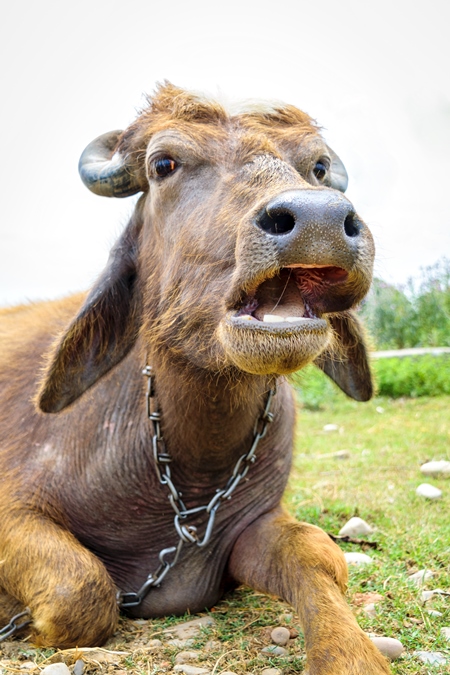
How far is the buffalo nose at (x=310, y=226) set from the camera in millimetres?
2424

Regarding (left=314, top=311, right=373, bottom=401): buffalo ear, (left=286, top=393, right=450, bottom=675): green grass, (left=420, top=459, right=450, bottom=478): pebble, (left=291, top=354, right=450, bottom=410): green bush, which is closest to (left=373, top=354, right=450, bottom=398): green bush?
(left=291, top=354, right=450, bottom=410): green bush

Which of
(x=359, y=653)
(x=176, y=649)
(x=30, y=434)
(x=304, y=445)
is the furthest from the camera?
(x=304, y=445)

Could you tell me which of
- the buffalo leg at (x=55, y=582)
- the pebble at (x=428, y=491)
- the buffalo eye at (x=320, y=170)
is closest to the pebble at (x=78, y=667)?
the buffalo leg at (x=55, y=582)

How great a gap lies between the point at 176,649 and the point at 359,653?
84cm

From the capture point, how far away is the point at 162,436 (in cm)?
356

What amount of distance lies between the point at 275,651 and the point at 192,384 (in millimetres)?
1186

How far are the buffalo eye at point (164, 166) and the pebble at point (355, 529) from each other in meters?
2.56

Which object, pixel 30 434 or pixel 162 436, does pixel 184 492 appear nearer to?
pixel 162 436

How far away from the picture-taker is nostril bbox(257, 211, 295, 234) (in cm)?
249

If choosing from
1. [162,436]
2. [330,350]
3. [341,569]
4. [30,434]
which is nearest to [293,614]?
[341,569]

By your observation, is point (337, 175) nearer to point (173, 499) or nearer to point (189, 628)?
point (173, 499)

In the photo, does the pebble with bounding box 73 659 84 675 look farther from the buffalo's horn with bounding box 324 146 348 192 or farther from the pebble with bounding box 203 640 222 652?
the buffalo's horn with bounding box 324 146 348 192

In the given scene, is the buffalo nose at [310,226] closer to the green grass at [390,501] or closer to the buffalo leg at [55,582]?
the green grass at [390,501]

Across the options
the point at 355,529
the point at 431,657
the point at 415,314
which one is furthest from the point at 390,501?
the point at 415,314
